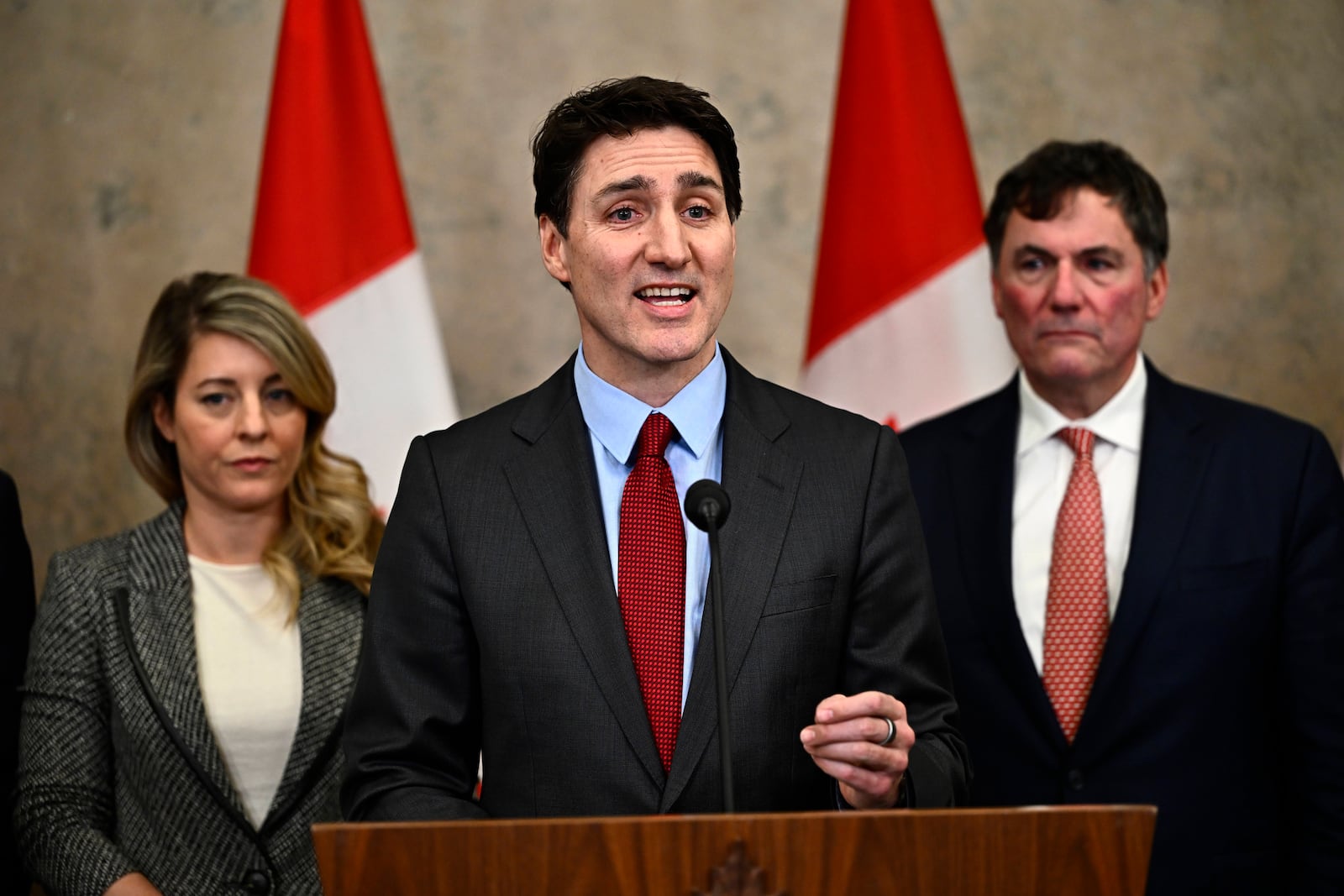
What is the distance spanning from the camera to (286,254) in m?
3.26

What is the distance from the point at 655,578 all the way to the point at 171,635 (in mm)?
1126

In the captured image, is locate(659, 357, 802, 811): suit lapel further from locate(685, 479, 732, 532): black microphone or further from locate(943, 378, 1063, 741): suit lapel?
locate(943, 378, 1063, 741): suit lapel

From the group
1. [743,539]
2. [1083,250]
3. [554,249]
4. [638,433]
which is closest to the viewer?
[743,539]

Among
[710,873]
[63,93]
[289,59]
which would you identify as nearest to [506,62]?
[289,59]

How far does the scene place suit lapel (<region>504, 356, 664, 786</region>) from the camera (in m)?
1.70

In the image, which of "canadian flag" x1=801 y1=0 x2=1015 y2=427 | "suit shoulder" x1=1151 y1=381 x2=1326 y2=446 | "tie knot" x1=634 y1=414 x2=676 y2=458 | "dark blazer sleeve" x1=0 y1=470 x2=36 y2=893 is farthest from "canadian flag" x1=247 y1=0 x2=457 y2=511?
"suit shoulder" x1=1151 y1=381 x2=1326 y2=446

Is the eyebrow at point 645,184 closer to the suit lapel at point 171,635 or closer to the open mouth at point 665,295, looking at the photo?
the open mouth at point 665,295

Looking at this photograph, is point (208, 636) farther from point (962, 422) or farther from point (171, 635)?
point (962, 422)

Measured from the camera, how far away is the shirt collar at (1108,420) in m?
2.71

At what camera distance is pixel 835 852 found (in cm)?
130

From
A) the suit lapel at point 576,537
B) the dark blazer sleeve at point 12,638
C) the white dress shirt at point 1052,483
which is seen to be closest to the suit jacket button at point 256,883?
the dark blazer sleeve at point 12,638

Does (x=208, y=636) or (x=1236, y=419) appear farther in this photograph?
(x=1236, y=419)

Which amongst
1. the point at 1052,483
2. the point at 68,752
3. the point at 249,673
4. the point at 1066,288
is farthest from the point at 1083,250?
the point at 68,752

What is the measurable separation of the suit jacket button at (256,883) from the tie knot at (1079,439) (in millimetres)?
1644
